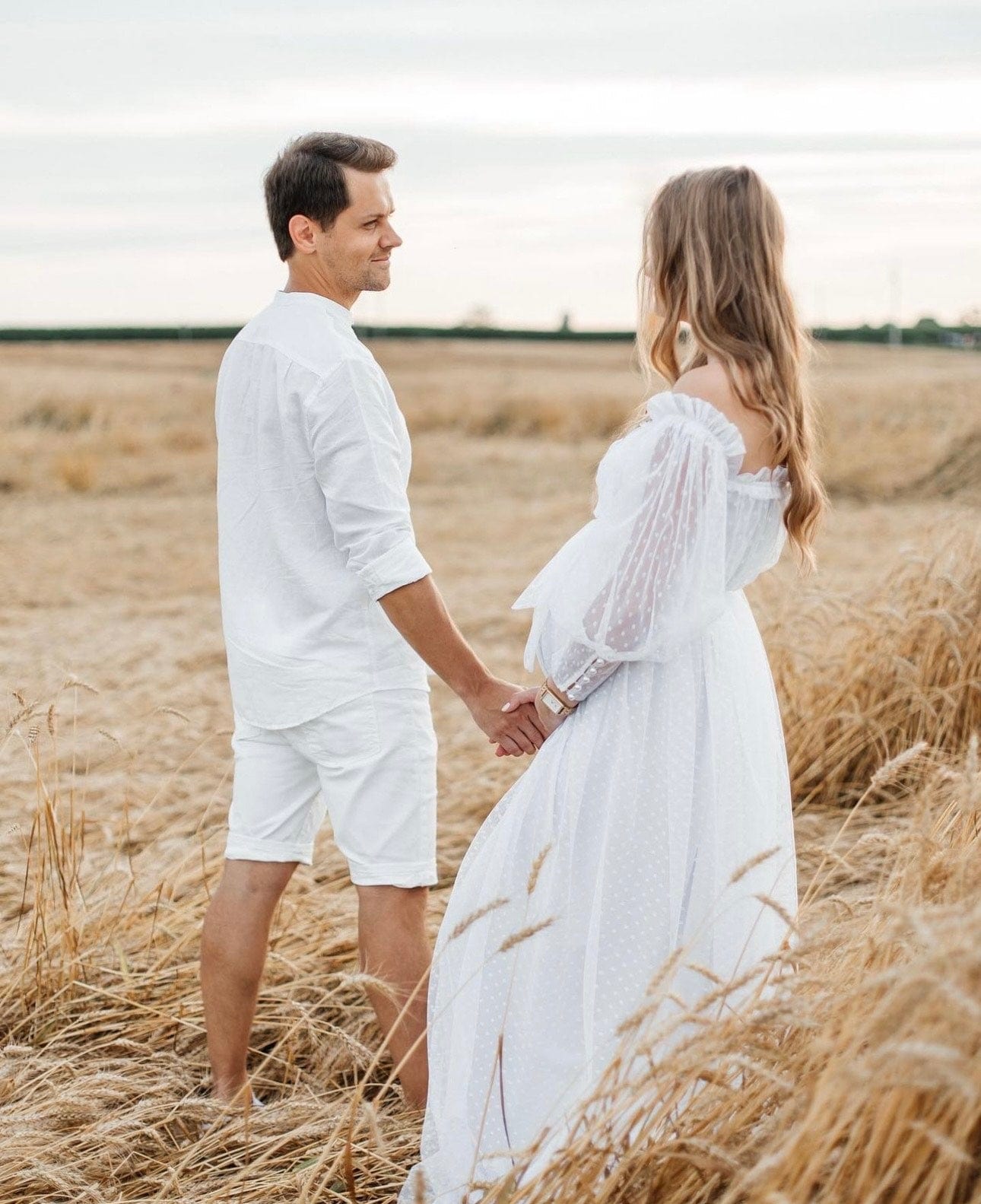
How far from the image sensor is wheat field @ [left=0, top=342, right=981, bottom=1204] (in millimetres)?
1420

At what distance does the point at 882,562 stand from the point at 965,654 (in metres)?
4.51

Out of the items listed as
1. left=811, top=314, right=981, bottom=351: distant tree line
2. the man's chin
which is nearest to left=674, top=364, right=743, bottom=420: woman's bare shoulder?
the man's chin

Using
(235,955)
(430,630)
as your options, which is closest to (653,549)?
(430,630)

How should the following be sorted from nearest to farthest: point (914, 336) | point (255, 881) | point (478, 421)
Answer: point (255, 881)
point (478, 421)
point (914, 336)

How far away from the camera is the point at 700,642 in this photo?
83.0 inches

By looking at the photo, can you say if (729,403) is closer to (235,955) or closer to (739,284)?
Answer: (739,284)

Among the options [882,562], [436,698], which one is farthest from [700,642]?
[882,562]

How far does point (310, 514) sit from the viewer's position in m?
2.33

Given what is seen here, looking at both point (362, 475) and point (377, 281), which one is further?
point (377, 281)

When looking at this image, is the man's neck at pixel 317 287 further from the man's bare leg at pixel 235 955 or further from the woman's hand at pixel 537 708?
the man's bare leg at pixel 235 955

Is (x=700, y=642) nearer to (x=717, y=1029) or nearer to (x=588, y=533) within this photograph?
(x=588, y=533)

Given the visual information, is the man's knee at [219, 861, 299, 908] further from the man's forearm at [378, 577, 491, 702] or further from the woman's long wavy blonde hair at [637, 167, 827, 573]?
the woman's long wavy blonde hair at [637, 167, 827, 573]

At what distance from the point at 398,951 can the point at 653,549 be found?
0.91m

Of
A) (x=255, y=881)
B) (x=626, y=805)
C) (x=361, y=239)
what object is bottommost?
(x=255, y=881)
